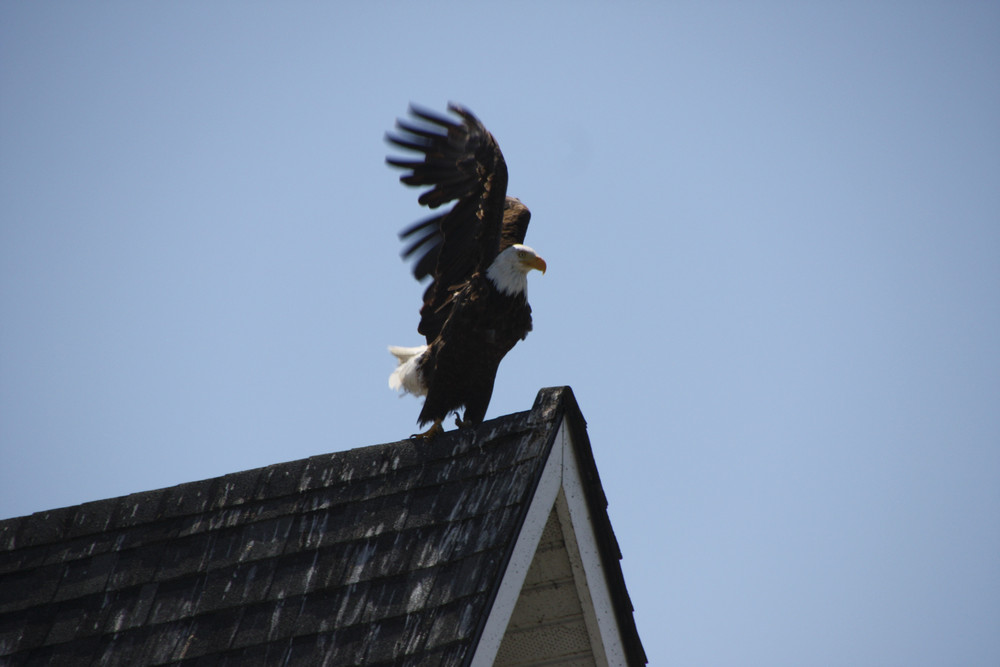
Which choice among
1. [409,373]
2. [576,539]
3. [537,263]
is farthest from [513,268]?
[576,539]

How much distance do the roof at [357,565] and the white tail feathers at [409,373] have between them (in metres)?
2.39

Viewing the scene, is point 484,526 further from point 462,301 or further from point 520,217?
point 520,217

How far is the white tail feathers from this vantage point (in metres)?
5.43

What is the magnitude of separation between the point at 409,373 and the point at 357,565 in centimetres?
299

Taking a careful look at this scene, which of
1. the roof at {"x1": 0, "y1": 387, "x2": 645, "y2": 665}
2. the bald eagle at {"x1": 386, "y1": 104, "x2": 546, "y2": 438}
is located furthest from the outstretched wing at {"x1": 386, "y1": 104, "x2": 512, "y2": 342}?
the roof at {"x1": 0, "y1": 387, "x2": 645, "y2": 665}

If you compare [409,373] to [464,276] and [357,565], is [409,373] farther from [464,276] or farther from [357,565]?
[357,565]

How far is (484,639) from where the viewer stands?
2189mm

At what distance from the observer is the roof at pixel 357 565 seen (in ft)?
7.60

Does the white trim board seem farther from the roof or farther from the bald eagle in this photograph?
the bald eagle

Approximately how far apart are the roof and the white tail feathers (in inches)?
94.1

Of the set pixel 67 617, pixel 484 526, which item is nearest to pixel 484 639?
pixel 484 526

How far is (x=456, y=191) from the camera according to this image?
Answer: 5.47 meters

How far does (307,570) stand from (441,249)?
3200 millimetres

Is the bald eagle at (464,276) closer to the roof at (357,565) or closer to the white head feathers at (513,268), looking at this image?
the white head feathers at (513,268)
